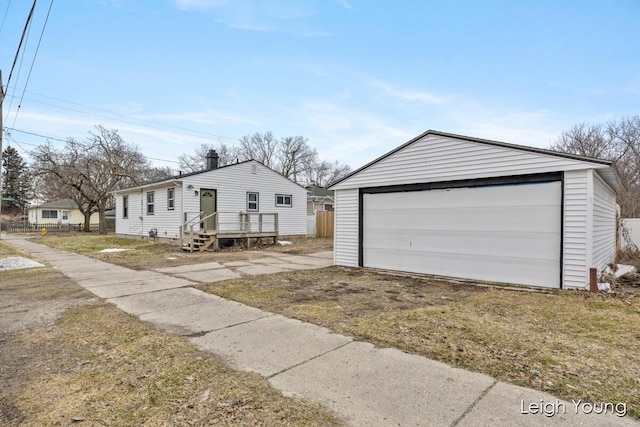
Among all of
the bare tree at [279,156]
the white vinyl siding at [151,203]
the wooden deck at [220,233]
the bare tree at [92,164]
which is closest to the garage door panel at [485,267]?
the wooden deck at [220,233]

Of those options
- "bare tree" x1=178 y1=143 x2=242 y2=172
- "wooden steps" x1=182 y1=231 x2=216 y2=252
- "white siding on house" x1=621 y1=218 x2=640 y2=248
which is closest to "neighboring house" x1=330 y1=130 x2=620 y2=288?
"white siding on house" x1=621 y1=218 x2=640 y2=248

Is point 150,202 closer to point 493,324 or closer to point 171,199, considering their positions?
point 171,199

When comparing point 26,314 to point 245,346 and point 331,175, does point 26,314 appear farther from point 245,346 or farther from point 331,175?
point 331,175

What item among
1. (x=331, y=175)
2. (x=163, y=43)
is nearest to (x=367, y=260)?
(x=163, y=43)

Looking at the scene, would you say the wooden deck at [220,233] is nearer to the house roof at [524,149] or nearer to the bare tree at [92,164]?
the house roof at [524,149]

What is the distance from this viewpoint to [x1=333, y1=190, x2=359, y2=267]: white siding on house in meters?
9.45

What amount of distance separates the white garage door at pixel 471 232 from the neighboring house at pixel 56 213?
4632cm

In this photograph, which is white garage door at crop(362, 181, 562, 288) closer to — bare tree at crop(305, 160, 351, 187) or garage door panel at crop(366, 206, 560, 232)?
garage door panel at crop(366, 206, 560, 232)

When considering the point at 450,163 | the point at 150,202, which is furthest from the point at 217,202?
the point at 450,163

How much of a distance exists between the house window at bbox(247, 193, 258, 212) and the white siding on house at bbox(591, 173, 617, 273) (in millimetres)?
14254

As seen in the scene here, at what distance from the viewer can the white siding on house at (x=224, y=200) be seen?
1546 centimetres

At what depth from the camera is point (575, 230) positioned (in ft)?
20.0

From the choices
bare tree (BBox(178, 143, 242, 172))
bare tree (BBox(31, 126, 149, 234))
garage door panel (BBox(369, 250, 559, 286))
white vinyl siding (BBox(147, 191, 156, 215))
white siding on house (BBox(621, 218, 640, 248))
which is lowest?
garage door panel (BBox(369, 250, 559, 286))

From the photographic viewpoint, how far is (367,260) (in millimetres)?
9219
